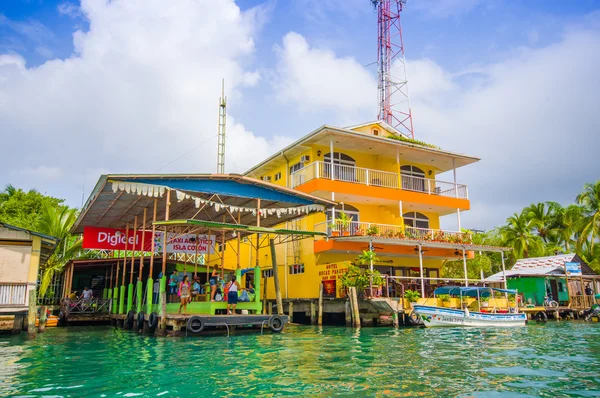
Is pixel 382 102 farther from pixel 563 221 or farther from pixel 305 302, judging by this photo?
pixel 563 221

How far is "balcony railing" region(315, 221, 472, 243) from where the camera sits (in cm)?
2325

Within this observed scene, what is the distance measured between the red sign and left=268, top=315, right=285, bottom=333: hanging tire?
7.63 metres

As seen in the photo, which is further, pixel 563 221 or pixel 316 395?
pixel 563 221

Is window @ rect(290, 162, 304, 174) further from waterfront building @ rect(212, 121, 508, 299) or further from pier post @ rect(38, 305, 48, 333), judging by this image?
pier post @ rect(38, 305, 48, 333)

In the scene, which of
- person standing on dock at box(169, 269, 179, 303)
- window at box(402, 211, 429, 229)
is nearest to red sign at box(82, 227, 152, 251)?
person standing on dock at box(169, 269, 179, 303)

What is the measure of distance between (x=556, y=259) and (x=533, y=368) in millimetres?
23909

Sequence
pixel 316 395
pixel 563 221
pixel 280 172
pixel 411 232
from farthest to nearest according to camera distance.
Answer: pixel 563 221 < pixel 280 172 < pixel 411 232 < pixel 316 395

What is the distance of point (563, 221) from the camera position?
40281 millimetres

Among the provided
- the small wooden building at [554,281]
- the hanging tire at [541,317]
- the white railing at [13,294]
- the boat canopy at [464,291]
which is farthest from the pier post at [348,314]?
the small wooden building at [554,281]

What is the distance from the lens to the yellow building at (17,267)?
1530 cm

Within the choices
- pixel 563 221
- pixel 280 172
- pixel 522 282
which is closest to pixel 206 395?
pixel 280 172

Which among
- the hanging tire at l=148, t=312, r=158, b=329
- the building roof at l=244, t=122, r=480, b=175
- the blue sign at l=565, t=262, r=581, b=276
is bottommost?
the hanging tire at l=148, t=312, r=158, b=329

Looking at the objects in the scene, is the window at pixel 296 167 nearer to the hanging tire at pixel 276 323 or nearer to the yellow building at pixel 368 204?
Answer: the yellow building at pixel 368 204

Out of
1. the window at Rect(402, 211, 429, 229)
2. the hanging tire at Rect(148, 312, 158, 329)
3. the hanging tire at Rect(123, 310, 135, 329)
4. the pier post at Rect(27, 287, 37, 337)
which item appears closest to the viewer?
the pier post at Rect(27, 287, 37, 337)
